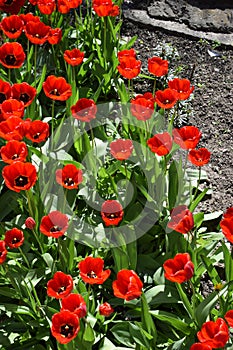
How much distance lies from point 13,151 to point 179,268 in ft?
2.56

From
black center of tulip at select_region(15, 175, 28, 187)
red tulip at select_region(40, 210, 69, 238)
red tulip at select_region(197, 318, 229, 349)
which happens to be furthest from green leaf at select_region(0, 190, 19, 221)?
red tulip at select_region(197, 318, 229, 349)

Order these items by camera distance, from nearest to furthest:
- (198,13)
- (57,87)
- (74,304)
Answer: (74,304) → (57,87) → (198,13)

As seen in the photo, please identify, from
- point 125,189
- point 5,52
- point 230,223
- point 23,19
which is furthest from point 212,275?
point 23,19

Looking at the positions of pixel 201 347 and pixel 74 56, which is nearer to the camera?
pixel 201 347

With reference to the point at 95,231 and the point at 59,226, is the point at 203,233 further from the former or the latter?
the point at 59,226

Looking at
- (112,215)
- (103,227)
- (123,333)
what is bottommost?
(123,333)

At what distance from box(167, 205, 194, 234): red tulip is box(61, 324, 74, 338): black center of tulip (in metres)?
0.53

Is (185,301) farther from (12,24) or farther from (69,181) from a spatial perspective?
(12,24)

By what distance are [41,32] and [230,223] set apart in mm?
1458

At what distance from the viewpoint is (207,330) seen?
82.0 inches

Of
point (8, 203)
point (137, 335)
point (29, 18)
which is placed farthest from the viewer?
point (29, 18)

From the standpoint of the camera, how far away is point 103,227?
2904mm

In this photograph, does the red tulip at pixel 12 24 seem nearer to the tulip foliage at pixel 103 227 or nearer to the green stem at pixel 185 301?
the tulip foliage at pixel 103 227

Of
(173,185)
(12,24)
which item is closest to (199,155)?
(173,185)
